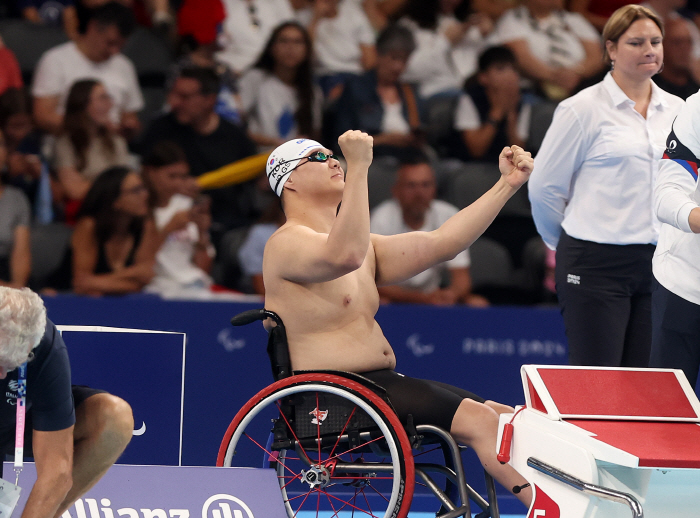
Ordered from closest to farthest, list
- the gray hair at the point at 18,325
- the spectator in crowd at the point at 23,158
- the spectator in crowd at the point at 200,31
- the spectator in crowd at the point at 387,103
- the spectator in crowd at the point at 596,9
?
the gray hair at the point at 18,325
the spectator in crowd at the point at 23,158
the spectator in crowd at the point at 387,103
the spectator in crowd at the point at 200,31
the spectator in crowd at the point at 596,9

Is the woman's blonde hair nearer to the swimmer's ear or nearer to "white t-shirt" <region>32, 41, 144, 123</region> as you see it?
the swimmer's ear

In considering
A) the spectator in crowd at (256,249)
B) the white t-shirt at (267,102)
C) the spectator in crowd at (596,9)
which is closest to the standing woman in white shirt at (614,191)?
the spectator in crowd at (256,249)

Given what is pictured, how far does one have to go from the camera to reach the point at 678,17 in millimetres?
6789

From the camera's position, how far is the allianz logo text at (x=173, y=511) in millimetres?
2875

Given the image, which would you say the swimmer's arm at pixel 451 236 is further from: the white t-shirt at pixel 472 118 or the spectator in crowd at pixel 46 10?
the spectator in crowd at pixel 46 10

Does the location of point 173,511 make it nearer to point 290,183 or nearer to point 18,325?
point 18,325

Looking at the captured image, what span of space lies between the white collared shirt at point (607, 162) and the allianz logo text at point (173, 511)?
166 cm

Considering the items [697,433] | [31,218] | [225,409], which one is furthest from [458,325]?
[31,218]

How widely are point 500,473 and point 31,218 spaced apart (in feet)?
11.7

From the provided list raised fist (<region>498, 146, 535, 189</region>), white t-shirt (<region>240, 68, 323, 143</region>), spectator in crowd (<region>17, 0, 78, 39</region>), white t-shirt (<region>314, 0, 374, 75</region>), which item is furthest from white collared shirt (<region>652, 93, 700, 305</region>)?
spectator in crowd (<region>17, 0, 78, 39</region>)

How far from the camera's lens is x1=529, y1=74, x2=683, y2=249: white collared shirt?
3.60 metres

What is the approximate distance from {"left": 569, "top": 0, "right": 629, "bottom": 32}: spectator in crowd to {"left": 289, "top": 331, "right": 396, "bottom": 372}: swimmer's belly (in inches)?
187

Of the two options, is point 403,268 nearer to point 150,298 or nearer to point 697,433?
point 697,433

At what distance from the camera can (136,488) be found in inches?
115
